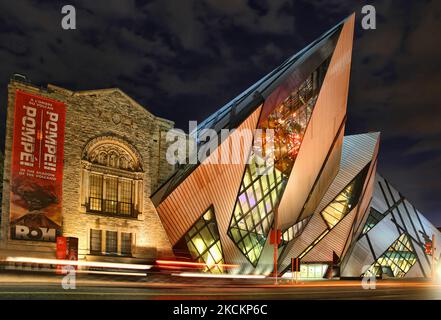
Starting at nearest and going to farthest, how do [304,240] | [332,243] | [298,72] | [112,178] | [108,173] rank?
[108,173] → [112,178] → [298,72] → [304,240] → [332,243]

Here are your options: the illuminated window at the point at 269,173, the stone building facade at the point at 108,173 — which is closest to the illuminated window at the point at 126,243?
the stone building facade at the point at 108,173

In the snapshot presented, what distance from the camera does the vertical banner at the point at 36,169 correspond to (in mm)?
24969

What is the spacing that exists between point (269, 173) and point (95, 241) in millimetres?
13413

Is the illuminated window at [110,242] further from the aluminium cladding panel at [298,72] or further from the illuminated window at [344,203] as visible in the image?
the illuminated window at [344,203]

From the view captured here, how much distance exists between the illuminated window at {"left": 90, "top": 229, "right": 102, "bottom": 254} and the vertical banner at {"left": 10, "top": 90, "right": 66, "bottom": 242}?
2.46 meters

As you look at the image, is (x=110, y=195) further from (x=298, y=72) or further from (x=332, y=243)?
(x=332, y=243)

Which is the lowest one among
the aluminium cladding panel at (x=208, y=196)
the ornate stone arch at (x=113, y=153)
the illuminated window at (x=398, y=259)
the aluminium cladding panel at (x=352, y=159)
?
the illuminated window at (x=398, y=259)

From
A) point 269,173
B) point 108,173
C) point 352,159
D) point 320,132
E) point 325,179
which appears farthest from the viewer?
point 352,159

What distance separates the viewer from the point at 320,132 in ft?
129

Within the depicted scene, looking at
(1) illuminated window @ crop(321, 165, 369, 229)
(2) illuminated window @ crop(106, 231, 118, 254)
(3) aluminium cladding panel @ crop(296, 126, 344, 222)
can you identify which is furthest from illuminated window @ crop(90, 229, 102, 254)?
(1) illuminated window @ crop(321, 165, 369, 229)

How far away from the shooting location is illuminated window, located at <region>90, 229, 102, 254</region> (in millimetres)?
28422

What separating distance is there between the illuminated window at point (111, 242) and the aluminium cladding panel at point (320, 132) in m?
13.0

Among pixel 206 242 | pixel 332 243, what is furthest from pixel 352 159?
pixel 206 242
